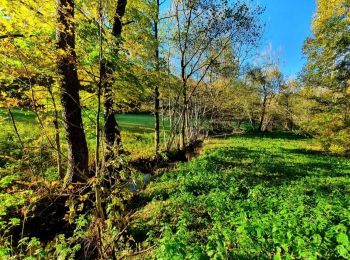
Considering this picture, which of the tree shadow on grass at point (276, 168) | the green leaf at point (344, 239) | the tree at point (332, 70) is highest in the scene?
the tree at point (332, 70)

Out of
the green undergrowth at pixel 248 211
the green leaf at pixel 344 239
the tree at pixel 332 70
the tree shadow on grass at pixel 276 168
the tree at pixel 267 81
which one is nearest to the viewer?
the green leaf at pixel 344 239

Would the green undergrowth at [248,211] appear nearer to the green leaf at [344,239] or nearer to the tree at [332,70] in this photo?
the green leaf at [344,239]

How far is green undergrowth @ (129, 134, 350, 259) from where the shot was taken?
4.67 metres

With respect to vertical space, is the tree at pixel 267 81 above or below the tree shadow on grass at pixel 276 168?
above

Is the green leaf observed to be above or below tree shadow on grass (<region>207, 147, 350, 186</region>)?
above

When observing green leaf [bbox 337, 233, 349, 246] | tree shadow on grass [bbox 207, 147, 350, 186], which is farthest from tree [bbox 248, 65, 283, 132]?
green leaf [bbox 337, 233, 349, 246]

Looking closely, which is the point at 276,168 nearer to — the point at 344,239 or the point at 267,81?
the point at 344,239

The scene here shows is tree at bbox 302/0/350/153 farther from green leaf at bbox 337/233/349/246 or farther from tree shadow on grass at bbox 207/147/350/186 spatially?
green leaf at bbox 337/233/349/246

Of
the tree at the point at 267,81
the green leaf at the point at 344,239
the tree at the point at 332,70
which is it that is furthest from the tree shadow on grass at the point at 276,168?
the tree at the point at 267,81

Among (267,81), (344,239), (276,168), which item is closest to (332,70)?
(276,168)

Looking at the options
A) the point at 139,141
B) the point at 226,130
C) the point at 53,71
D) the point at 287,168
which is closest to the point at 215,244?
the point at 53,71

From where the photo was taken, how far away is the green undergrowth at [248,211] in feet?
15.3

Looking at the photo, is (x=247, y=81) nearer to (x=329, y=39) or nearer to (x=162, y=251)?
(x=329, y=39)

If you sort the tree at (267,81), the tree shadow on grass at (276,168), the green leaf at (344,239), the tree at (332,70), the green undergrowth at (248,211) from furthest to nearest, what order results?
the tree at (267,81), the tree at (332,70), the tree shadow on grass at (276,168), the green undergrowth at (248,211), the green leaf at (344,239)
